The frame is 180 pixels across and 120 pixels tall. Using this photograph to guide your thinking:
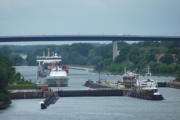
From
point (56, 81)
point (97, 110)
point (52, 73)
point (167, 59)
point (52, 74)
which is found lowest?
point (97, 110)

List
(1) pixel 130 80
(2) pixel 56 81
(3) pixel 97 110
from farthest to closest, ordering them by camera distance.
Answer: (2) pixel 56 81
(1) pixel 130 80
(3) pixel 97 110

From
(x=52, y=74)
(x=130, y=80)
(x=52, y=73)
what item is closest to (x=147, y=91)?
(x=130, y=80)

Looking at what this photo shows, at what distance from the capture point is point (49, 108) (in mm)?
52219

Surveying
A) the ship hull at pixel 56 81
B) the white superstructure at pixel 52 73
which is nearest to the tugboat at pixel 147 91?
the ship hull at pixel 56 81

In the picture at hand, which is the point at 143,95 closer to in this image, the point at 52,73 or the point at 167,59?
the point at 52,73

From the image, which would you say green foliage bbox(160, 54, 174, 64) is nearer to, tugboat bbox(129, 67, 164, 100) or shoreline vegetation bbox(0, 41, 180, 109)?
shoreline vegetation bbox(0, 41, 180, 109)

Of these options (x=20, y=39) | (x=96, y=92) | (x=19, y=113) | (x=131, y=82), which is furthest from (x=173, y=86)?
(x=20, y=39)

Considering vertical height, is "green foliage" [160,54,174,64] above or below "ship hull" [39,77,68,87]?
above

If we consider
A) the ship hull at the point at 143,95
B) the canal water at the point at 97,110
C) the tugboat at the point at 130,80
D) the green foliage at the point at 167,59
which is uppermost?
the green foliage at the point at 167,59

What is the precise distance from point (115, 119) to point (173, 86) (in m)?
35.0

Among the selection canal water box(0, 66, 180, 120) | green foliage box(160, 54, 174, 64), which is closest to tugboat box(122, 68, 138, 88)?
canal water box(0, 66, 180, 120)

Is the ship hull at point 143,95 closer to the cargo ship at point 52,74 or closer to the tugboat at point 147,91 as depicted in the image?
the tugboat at point 147,91

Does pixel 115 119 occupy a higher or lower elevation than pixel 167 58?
lower

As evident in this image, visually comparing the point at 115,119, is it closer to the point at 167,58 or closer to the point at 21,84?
the point at 21,84
